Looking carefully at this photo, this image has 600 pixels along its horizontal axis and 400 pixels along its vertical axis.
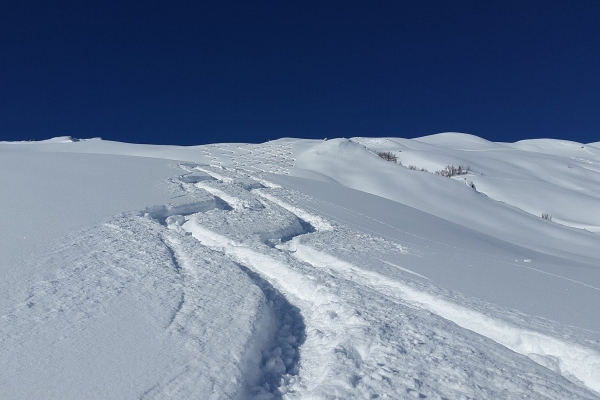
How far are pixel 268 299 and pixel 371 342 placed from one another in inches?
45.7

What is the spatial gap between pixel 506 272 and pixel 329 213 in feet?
10.5

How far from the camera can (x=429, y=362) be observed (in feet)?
10.5

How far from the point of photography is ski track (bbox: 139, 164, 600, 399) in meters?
2.95

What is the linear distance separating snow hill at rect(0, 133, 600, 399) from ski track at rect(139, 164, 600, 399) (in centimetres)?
1

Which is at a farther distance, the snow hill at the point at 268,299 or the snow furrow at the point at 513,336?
the snow furrow at the point at 513,336

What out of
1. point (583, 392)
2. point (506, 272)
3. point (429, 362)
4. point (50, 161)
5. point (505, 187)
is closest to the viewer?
→ point (583, 392)

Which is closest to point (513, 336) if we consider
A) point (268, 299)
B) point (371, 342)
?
point (371, 342)

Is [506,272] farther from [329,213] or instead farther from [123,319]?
[123,319]

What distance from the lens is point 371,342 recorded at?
11.1 feet

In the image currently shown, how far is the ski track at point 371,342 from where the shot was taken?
9.66 feet

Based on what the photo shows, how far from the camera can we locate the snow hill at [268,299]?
288 cm

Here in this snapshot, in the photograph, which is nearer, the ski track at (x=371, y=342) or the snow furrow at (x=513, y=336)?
the ski track at (x=371, y=342)

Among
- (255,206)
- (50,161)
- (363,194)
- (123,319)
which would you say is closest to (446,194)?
(363,194)

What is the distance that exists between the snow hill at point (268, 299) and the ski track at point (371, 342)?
0.01 meters
